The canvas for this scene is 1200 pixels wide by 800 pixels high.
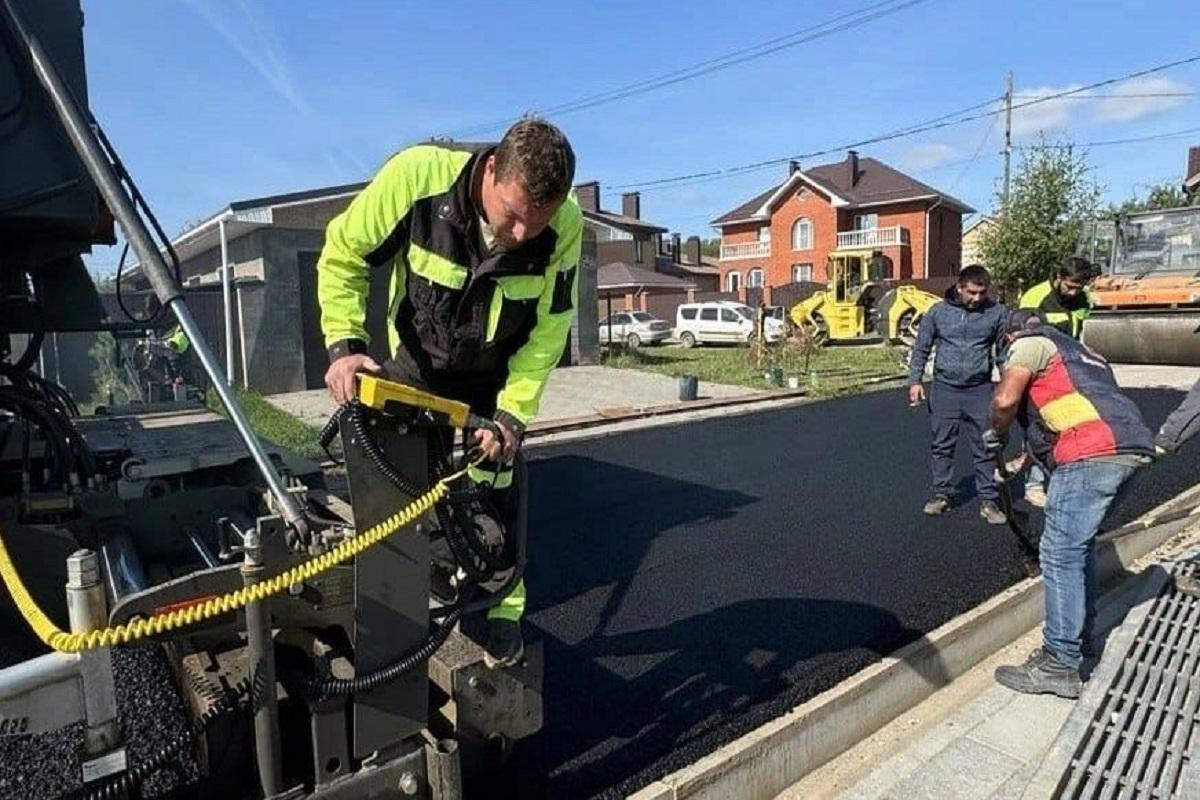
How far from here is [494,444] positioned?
78.1 inches

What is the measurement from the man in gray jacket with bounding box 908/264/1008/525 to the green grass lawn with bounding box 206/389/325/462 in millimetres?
4718

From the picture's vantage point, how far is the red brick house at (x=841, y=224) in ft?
113

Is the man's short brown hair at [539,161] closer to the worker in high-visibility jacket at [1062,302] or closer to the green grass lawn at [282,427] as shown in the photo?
the worker in high-visibility jacket at [1062,302]

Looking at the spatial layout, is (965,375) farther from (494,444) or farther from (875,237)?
(875,237)

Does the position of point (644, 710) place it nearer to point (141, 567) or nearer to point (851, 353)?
point (141, 567)

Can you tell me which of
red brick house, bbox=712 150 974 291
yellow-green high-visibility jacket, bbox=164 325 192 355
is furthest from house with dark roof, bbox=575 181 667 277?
yellow-green high-visibility jacket, bbox=164 325 192 355

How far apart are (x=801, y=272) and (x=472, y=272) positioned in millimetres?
37157

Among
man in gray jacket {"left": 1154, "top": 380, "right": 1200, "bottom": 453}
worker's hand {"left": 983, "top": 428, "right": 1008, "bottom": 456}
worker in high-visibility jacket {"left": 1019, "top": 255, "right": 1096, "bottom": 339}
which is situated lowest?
worker's hand {"left": 983, "top": 428, "right": 1008, "bottom": 456}

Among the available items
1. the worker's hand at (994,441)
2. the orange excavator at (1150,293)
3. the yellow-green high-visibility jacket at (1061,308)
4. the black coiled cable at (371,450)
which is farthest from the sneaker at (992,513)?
the orange excavator at (1150,293)

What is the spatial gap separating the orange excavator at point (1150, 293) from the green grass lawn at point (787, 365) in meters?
3.20

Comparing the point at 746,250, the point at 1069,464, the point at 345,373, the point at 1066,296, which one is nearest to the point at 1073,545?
the point at 1069,464

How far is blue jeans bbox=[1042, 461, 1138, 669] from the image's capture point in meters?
3.21

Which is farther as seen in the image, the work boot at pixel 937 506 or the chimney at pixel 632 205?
the chimney at pixel 632 205

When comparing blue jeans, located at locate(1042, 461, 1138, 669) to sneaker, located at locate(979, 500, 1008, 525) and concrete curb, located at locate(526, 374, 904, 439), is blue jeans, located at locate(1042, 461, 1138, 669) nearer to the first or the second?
sneaker, located at locate(979, 500, 1008, 525)
